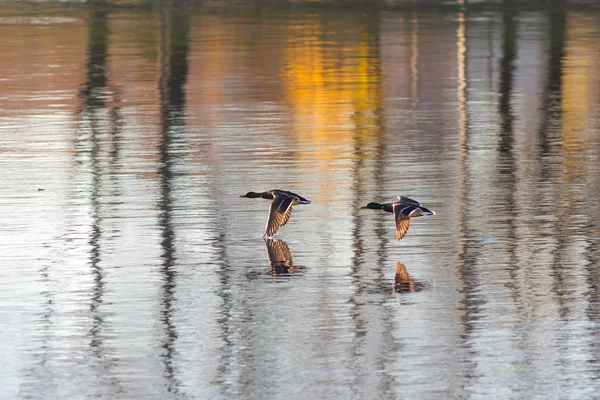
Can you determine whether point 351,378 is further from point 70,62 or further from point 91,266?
point 70,62

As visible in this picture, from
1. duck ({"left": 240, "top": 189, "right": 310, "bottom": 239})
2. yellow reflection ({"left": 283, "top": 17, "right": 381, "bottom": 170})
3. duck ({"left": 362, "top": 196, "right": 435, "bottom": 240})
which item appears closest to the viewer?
duck ({"left": 362, "top": 196, "right": 435, "bottom": 240})

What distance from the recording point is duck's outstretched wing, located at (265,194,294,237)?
1481 cm

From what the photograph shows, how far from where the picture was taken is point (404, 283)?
13.0 m

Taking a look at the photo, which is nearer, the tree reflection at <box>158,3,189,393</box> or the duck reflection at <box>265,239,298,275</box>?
the tree reflection at <box>158,3,189,393</box>

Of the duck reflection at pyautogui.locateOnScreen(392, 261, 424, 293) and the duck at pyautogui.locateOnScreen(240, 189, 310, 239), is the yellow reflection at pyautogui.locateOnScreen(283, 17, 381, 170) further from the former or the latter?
the duck reflection at pyautogui.locateOnScreen(392, 261, 424, 293)

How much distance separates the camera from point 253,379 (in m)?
10.0

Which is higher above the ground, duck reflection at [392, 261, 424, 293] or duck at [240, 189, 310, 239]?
duck at [240, 189, 310, 239]

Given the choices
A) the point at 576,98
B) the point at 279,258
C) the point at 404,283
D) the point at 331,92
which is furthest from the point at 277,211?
the point at 331,92

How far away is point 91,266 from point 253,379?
409 cm

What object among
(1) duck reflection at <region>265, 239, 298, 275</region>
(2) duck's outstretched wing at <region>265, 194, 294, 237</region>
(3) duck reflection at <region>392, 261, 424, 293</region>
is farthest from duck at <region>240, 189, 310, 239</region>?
(3) duck reflection at <region>392, 261, 424, 293</region>

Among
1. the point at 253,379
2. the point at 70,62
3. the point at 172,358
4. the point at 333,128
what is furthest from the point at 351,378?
the point at 70,62

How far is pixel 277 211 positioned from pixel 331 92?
53.2 feet

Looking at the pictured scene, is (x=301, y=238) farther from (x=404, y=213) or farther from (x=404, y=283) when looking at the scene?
(x=404, y=283)

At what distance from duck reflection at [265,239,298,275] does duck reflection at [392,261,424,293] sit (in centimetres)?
92
